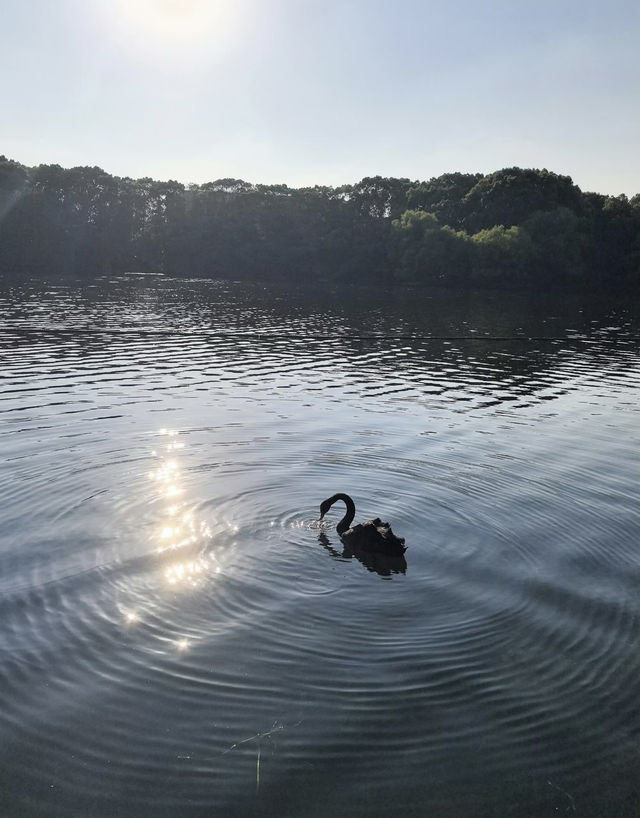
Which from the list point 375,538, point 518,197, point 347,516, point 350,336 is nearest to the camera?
point 375,538

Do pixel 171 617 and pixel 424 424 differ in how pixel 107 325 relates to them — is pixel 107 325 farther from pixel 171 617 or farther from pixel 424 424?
pixel 171 617

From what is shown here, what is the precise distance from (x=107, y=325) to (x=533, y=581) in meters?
47.8

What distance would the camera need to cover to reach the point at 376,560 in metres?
Result: 14.5

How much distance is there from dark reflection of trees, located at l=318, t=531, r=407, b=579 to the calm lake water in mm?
216

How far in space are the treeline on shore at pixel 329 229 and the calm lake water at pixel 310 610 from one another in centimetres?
9142

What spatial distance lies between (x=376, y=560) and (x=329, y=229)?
126777mm

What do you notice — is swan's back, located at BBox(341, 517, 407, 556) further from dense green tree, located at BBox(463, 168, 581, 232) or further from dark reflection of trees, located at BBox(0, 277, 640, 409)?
dense green tree, located at BBox(463, 168, 581, 232)

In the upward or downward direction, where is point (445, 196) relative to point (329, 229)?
upward

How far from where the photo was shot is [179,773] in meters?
8.58

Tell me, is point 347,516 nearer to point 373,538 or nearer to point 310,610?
point 373,538

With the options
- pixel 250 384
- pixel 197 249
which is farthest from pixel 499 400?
pixel 197 249

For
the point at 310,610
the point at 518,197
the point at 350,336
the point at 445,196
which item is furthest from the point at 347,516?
the point at 445,196

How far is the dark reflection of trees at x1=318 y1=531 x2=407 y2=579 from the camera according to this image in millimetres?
14148

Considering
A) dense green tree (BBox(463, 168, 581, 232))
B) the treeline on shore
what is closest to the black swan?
the treeline on shore
